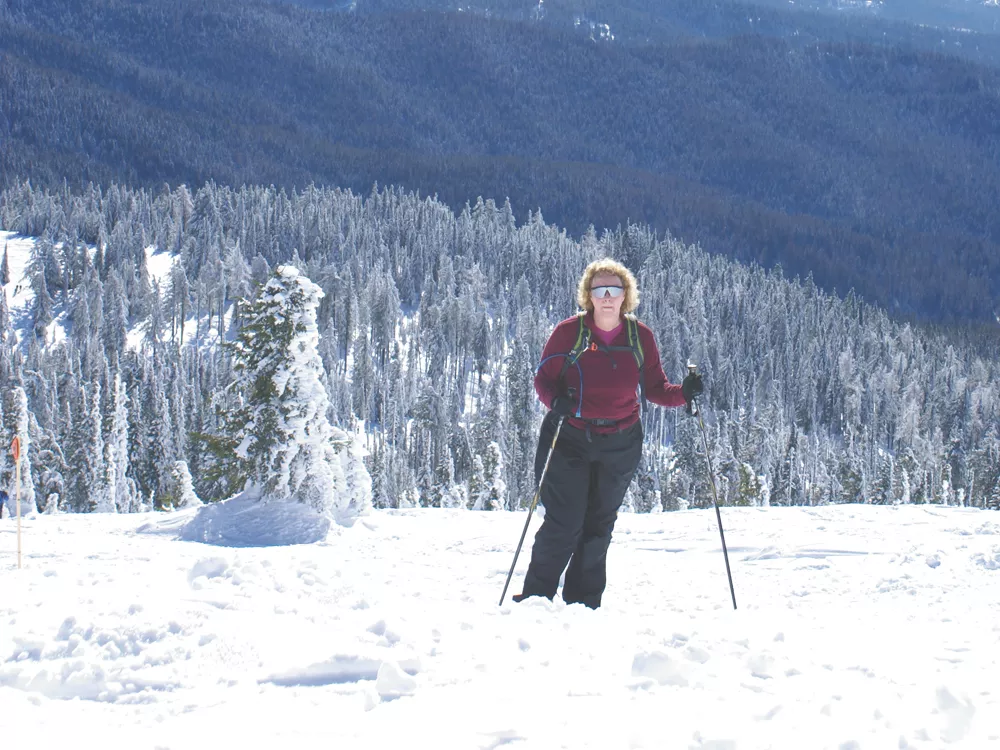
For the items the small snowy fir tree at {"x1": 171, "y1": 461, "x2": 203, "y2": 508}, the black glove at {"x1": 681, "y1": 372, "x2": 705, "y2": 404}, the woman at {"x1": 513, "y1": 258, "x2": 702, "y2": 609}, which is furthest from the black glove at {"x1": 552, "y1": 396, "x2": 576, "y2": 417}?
the small snowy fir tree at {"x1": 171, "y1": 461, "x2": 203, "y2": 508}

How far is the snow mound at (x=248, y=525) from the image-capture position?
14570mm

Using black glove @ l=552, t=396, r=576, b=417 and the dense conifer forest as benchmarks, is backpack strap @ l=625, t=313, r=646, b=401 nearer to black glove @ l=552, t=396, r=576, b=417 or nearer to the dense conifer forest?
black glove @ l=552, t=396, r=576, b=417

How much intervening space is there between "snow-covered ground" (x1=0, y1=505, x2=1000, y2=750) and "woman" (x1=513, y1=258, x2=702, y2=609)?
613 millimetres

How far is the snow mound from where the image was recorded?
14.6 m

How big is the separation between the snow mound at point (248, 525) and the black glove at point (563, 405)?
25.9 feet

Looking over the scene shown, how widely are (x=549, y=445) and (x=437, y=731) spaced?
3520mm

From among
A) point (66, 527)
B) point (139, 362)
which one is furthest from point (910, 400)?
point (66, 527)

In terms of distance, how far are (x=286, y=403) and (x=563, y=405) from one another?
11.6 m

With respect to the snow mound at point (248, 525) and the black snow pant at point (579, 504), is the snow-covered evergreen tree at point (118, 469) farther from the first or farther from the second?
the black snow pant at point (579, 504)

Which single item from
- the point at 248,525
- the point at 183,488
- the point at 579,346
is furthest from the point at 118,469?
the point at 579,346

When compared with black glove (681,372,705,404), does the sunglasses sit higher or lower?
higher

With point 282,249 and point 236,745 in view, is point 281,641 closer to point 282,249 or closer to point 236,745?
point 236,745

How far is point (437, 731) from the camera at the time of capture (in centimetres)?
457

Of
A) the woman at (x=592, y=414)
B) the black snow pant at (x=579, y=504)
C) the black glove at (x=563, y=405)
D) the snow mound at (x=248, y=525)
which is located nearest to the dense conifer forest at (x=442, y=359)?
the snow mound at (x=248, y=525)
